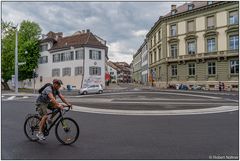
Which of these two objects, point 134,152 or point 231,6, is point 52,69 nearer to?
point 231,6

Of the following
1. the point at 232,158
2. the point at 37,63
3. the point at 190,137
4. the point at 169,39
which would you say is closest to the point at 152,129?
the point at 190,137

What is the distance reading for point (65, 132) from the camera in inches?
237

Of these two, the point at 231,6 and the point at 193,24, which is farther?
the point at 193,24

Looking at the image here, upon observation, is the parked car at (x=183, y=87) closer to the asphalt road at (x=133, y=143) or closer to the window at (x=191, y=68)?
the window at (x=191, y=68)

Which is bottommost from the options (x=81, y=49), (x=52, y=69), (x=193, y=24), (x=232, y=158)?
(x=232, y=158)

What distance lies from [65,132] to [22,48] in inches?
1759

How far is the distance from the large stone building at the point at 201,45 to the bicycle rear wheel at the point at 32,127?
38019 millimetres

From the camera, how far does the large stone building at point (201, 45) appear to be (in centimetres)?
3841

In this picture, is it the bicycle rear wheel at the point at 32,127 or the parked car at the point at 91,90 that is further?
the parked car at the point at 91,90

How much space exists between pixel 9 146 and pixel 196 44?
137ft

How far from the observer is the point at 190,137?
676 cm

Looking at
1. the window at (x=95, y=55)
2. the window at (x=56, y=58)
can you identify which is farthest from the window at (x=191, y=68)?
the window at (x=56, y=58)

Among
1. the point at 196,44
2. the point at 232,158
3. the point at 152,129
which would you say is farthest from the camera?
the point at 196,44

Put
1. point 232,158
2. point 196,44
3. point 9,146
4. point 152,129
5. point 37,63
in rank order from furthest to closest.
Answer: point 37,63 < point 196,44 < point 152,129 < point 9,146 < point 232,158
